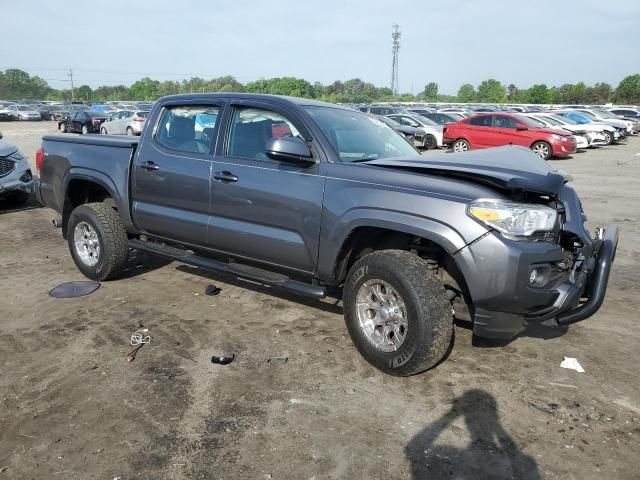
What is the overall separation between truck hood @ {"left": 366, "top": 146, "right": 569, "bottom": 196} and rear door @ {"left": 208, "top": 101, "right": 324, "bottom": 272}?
0.58 meters

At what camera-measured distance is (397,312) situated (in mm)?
3596

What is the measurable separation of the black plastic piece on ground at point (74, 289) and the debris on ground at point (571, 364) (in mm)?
4264

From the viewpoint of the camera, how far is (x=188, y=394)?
344 centimetres

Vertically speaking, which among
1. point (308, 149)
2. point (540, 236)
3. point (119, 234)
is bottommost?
point (119, 234)

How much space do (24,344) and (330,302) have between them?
255 centimetres

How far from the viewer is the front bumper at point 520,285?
3.14 metres

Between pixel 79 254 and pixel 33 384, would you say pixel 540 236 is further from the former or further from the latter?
pixel 79 254

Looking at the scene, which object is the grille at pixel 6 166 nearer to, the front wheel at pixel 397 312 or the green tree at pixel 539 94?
the front wheel at pixel 397 312

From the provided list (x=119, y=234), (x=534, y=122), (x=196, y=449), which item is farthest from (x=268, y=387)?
(x=534, y=122)

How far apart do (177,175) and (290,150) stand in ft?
4.58

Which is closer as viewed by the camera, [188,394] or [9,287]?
[188,394]

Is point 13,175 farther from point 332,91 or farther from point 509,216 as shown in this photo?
point 332,91

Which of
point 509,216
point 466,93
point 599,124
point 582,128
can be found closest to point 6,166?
point 509,216

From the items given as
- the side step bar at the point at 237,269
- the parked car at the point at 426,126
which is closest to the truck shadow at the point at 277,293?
the side step bar at the point at 237,269
